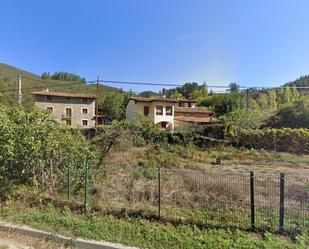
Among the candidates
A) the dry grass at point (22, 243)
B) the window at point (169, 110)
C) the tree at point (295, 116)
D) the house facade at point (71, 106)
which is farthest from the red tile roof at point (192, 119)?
the dry grass at point (22, 243)

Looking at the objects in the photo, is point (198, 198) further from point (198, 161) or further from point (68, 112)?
point (68, 112)

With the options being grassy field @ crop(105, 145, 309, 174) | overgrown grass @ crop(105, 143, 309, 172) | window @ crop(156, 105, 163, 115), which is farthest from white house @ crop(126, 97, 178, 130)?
grassy field @ crop(105, 145, 309, 174)

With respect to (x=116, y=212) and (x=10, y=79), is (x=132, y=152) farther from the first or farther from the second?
(x=10, y=79)

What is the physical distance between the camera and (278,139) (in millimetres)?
25031

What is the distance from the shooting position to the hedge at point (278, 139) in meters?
23.8

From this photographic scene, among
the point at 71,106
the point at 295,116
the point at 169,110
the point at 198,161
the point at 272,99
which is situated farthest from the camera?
the point at 272,99

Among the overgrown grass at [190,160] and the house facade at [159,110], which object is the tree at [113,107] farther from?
the overgrown grass at [190,160]

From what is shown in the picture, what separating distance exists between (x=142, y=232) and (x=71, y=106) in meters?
48.9

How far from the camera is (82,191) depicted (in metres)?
7.42

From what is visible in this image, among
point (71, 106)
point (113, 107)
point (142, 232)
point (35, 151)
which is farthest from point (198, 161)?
point (113, 107)

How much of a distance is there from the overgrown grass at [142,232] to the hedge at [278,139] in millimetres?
21391

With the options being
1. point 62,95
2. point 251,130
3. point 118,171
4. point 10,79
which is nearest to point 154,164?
point 118,171

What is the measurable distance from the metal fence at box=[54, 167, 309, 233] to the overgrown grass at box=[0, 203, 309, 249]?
12.7 inches

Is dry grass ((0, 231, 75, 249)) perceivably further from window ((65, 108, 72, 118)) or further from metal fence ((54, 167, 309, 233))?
window ((65, 108, 72, 118))
